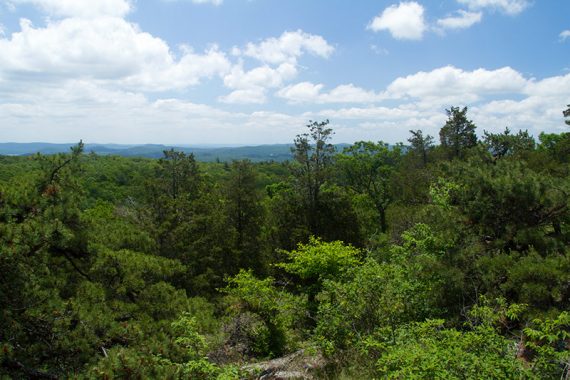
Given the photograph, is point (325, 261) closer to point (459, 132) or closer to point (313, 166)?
point (313, 166)

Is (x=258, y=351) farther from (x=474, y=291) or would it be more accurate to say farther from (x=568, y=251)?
(x=568, y=251)

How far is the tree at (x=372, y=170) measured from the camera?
34531 mm

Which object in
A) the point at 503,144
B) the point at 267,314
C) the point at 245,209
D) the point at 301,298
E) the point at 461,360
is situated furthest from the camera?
the point at 503,144

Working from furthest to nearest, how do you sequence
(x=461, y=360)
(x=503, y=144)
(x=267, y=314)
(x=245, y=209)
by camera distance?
1. (x=503, y=144)
2. (x=245, y=209)
3. (x=267, y=314)
4. (x=461, y=360)

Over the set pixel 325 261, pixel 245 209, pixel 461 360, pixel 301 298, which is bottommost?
pixel 301 298

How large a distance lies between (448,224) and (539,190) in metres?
2.16

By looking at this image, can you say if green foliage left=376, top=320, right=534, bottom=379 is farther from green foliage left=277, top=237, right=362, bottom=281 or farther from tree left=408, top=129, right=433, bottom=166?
tree left=408, top=129, right=433, bottom=166

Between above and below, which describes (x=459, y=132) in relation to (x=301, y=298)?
above

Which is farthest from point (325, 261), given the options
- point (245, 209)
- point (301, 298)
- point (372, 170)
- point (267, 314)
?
point (372, 170)

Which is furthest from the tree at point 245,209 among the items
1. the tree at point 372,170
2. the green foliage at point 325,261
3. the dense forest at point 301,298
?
the tree at point 372,170

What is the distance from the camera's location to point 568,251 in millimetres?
7770

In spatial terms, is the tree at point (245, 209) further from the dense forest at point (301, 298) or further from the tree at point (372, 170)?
the tree at point (372, 170)

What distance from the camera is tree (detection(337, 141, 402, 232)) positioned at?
3453cm

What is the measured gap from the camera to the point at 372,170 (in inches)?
1374
